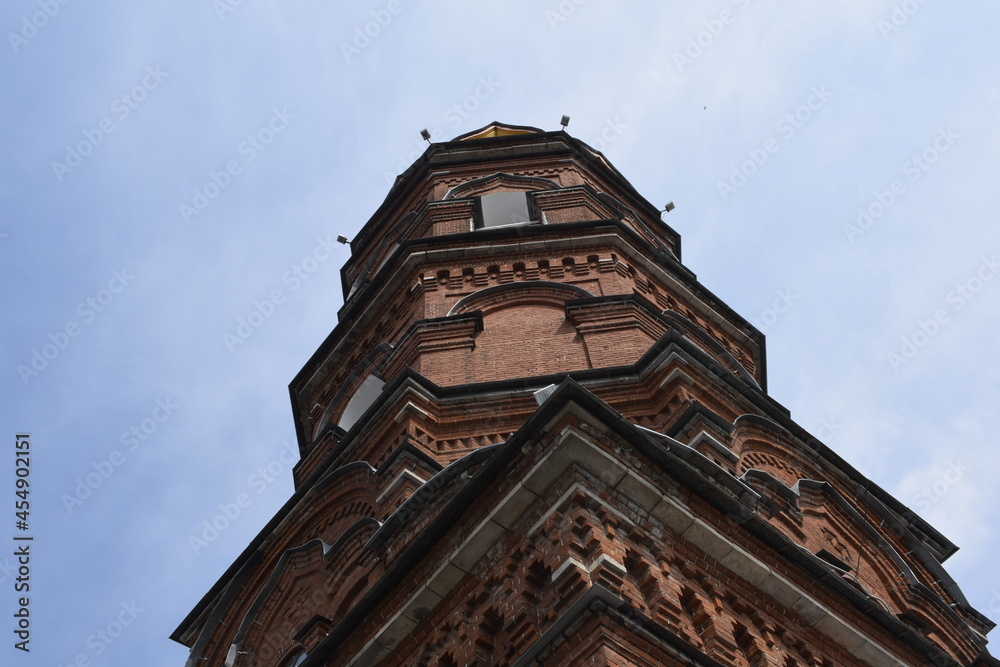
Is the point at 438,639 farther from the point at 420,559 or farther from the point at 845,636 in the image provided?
the point at 845,636

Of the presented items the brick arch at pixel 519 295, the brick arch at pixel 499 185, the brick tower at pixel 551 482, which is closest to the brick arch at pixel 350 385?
the brick tower at pixel 551 482

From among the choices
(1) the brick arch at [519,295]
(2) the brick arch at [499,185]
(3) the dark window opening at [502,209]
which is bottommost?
(1) the brick arch at [519,295]

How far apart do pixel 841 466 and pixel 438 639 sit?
7.98m

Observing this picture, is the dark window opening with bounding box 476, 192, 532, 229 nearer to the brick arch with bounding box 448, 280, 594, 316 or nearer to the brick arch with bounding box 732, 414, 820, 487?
the brick arch with bounding box 448, 280, 594, 316

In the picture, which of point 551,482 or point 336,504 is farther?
point 336,504

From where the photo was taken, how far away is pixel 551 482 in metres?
11.1

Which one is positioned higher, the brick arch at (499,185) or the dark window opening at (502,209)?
the brick arch at (499,185)

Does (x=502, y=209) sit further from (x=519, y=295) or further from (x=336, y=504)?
(x=336, y=504)

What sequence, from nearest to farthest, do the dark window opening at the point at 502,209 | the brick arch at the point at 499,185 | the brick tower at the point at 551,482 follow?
the brick tower at the point at 551,482 → the dark window opening at the point at 502,209 → the brick arch at the point at 499,185

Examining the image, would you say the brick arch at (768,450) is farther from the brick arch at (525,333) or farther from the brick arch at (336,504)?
the brick arch at (336,504)

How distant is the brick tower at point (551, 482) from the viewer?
34.7 ft

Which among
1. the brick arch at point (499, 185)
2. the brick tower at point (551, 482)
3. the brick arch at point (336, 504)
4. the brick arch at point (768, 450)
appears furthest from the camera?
the brick arch at point (499, 185)

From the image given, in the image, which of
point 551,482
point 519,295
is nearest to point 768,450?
point 519,295

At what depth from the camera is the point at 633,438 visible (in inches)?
436
